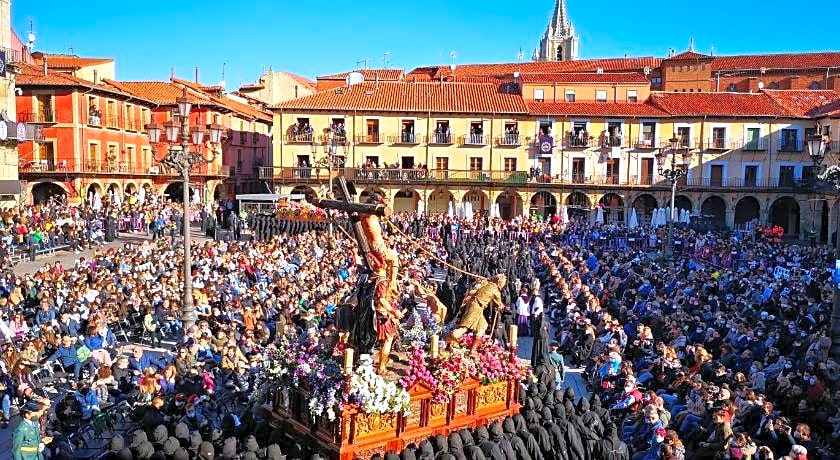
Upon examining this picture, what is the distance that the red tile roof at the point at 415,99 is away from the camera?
46.2 metres

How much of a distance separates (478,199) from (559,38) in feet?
185

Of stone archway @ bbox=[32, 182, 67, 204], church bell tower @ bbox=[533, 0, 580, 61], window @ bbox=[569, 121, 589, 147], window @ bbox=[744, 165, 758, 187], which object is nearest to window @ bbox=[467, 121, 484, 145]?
window @ bbox=[569, 121, 589, 147]

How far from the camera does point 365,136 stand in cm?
4638

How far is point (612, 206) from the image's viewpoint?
152 feet

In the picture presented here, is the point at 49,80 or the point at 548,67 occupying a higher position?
the point at 548,67

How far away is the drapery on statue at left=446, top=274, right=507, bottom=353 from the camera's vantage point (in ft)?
33.5

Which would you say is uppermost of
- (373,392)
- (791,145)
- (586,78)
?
(586,78)

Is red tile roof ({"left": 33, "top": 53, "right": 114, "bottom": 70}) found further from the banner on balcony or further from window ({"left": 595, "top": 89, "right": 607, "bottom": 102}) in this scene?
window ({"left": 595, "top": 89, "right": 607, "bottom": 102})

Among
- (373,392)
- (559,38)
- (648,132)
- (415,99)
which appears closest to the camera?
(373,392)

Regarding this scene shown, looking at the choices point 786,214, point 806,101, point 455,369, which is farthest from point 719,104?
point 455,369

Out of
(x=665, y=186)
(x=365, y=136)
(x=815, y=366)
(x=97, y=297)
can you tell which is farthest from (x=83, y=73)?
(x=815, y=366)

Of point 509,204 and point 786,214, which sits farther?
point 509,204

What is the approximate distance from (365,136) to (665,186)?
770 inches

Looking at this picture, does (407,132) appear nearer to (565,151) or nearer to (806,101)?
(565,151)
